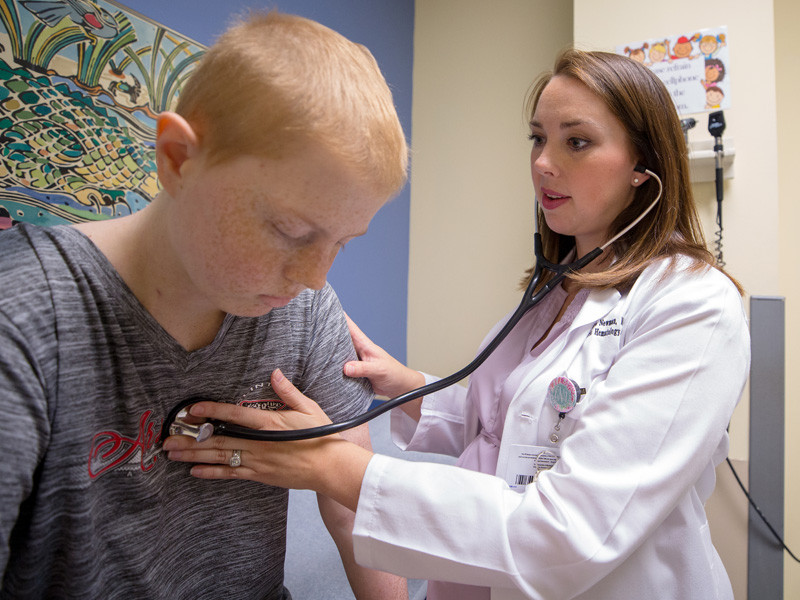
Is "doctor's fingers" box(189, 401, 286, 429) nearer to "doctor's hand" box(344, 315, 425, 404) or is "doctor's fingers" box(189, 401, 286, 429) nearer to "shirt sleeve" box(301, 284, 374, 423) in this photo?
"shirt sleeve" box(301, 284, 374, 423)

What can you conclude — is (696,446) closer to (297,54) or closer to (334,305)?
(334,305)

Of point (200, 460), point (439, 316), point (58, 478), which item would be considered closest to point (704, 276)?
point (200, 460)

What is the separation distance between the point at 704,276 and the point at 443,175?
1.86 m

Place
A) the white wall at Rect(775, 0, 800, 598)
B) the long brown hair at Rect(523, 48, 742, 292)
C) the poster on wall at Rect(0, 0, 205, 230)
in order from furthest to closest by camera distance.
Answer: the white wall at Rect(775, 0, 800, 598), the long brown hair at Rect(523, 48, 742, 292), the poster on wall at Rect(0, 0, 205, 230)

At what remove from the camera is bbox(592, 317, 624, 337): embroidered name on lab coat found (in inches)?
36.6

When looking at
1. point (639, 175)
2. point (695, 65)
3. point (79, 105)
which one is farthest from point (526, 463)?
point (695, 65)

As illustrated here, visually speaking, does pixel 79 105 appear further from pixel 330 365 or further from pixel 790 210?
pixel 790 210

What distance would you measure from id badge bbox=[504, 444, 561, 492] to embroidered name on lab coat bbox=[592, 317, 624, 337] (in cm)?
24

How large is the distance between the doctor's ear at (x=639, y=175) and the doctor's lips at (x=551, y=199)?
0.45 ft

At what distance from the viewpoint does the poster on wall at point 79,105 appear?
2.88 ft

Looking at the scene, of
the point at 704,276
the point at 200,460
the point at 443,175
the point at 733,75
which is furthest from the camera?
the point at 443,175

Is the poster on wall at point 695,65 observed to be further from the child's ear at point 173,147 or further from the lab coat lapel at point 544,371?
the child's ear at point 173,147

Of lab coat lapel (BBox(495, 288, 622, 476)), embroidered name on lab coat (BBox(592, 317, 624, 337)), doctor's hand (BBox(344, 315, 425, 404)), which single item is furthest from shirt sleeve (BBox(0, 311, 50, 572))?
embroidered name on lab coat (BBox(592, 317, 624, 337))

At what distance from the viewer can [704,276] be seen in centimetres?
88
